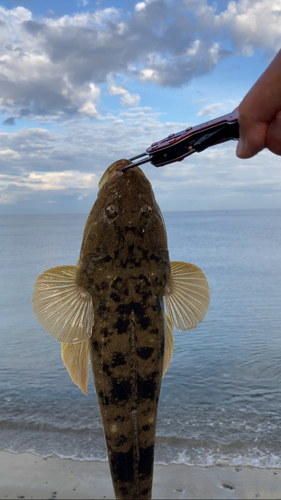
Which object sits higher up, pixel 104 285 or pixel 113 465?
pixel 104 285

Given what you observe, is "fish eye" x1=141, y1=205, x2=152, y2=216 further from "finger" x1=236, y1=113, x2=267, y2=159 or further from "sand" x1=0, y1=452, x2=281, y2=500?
"sand" x1=0, y1=452, x2=281, y2=500

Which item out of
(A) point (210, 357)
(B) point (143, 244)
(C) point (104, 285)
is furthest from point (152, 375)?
(A) point (210, 357)

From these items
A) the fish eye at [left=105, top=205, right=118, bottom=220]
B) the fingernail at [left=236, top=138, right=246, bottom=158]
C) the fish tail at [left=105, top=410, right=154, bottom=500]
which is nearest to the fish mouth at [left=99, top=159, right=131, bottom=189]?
the fish eye at [left=105, top=205, right=118, bottom=220]

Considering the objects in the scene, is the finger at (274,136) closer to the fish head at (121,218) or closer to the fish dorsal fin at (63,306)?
the fish head at (121,218)

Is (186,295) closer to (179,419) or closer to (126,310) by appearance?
(126,310)

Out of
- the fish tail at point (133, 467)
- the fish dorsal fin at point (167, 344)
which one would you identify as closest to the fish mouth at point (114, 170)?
the fish dorsal fin at point (167, 344)

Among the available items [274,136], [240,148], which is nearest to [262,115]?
[274,136]

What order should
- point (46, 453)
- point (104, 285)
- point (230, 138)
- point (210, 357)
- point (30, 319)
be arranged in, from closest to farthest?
point (230, 138) → point (104, 285) → point (46, 453) → point (210, 357) → point (30, 319)

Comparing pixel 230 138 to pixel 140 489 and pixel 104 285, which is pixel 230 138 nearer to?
pixel 104 285
